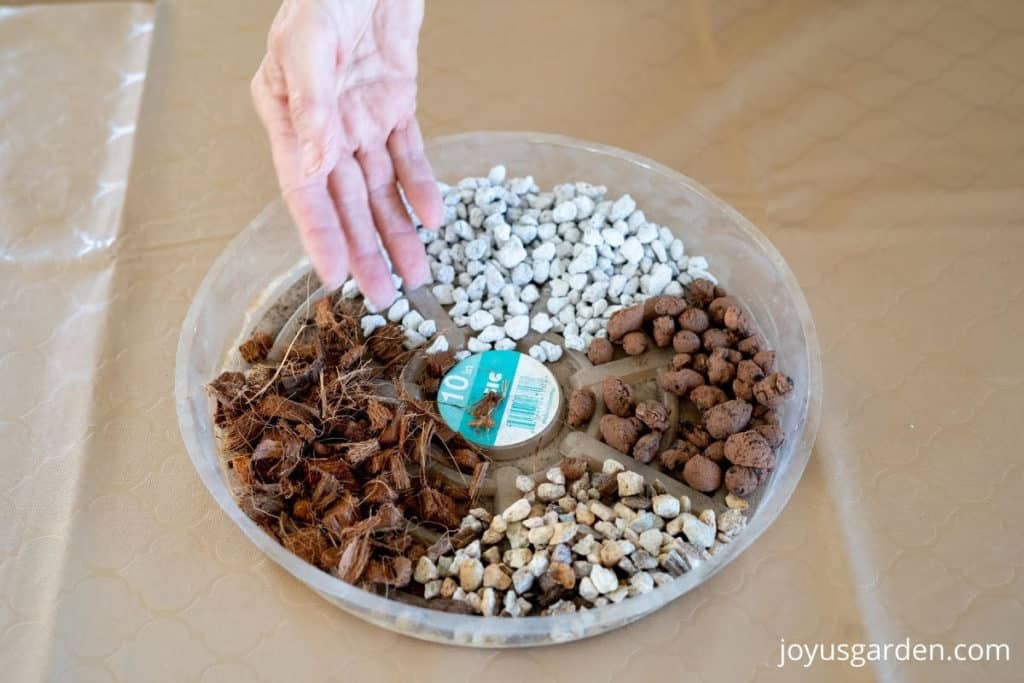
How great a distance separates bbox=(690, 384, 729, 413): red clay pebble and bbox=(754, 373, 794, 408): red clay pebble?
38 mm

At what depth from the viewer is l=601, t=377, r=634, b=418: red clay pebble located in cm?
90

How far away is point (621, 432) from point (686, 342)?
0.13 meters

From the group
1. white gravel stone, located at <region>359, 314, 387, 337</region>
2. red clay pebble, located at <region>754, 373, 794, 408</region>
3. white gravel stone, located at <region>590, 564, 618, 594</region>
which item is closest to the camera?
white gravel stone, located at <region>590, 564, 618, 594</region>

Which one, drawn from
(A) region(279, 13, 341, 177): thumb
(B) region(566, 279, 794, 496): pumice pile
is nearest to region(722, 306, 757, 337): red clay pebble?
(B) region(566, 279, 794, 496): pumice pile

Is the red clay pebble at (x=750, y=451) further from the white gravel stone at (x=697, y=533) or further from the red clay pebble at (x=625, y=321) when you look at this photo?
the red clay pebble at (x=625, y=321)

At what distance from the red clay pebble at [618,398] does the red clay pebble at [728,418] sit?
0.08 m

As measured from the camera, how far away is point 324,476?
825 mm

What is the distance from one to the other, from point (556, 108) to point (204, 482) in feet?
2.23

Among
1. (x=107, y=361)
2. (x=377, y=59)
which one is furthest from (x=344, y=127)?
(x=107, y=361)

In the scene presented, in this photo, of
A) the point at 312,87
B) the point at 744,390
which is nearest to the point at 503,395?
the point at 744,390

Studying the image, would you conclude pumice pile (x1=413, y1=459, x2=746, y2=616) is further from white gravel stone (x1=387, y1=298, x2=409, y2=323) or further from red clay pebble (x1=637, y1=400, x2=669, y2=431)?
white gravel stone (x1=387, y1=298, x2=409, y2=323)

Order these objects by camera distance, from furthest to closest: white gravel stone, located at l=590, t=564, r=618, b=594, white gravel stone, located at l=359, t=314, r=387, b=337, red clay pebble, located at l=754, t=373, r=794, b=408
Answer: white gravel stone, located at l=359, t=314, r=387, b=337, red clay pebble, located at l=754, t=373, r=794, b=408, white gravel stone, located at l=590, t=564, r=618, b=594

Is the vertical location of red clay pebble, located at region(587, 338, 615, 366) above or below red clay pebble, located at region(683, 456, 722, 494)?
above

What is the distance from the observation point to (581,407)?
36.0 inches
